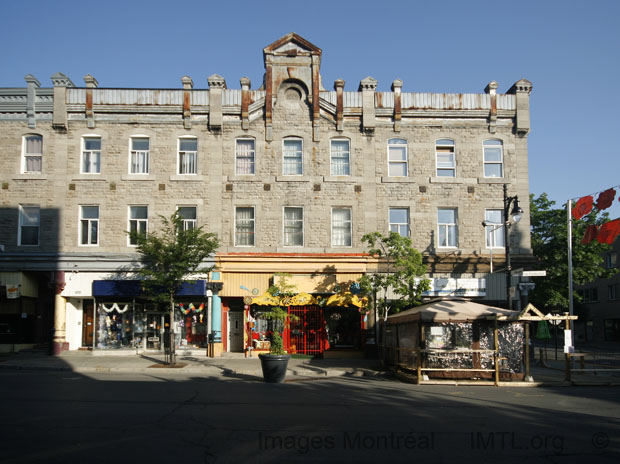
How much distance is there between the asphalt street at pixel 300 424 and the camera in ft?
25.3

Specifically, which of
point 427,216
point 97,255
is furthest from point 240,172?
point 427,216

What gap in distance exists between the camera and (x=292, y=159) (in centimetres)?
2575

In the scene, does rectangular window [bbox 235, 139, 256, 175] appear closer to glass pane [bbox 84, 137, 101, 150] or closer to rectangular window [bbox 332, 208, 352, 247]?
rectangular window [bbox 332, 208, 352, 247]

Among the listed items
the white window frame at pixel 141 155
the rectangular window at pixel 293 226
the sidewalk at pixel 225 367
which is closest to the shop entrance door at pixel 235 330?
the sidewalk at pixel 225 367

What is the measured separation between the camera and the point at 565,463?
7.43m

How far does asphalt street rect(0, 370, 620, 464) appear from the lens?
7711 millimetres

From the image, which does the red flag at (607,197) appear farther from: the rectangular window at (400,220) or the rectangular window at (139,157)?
the rectangular window at (139,157)

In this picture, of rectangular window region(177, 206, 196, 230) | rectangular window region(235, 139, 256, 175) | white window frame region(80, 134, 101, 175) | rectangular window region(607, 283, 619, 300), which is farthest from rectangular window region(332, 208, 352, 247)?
rectangular window region(607, 283, 619, 300)

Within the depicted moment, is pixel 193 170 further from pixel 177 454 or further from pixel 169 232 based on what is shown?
pixel 177 454

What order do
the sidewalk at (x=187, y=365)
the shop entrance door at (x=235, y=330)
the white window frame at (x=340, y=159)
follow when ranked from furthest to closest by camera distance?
the shop entrance door at (x=235, y=330) < the white window frame at (x=340, y=159) < the sidewalk at (x=187, y=365)

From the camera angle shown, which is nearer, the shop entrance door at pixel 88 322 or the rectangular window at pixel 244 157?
the rectangular window at pixel 244 157

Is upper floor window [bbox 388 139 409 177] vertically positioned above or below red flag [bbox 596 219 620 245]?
above

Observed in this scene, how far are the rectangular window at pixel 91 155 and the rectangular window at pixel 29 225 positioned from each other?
2.94m

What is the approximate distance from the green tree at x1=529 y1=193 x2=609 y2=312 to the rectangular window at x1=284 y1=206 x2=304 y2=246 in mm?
19719
